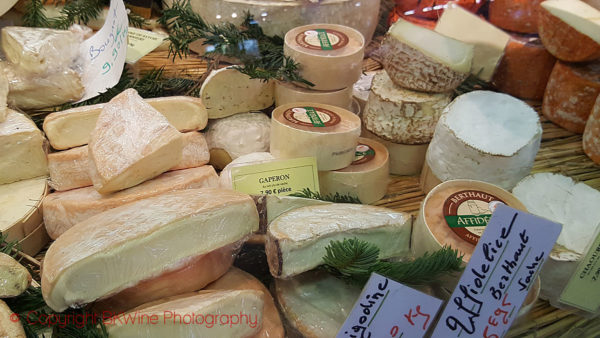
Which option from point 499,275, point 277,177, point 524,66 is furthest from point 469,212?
point 524,66

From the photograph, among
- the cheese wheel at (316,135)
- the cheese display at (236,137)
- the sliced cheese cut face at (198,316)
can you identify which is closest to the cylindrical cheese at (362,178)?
the cheese wheel at (316,135)

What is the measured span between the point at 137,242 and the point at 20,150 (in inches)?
26.2

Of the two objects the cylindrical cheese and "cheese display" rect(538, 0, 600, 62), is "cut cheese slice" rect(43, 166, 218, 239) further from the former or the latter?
"cheese display" rect(538, 0, 600, 62)

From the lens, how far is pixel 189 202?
919mm

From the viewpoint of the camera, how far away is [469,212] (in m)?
0.99

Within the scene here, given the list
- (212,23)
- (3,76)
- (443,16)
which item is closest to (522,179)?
(443,16)

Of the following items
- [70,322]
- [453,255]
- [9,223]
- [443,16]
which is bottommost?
[9,223]

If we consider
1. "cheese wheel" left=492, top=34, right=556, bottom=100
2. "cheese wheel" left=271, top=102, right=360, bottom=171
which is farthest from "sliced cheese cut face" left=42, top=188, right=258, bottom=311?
"cheese wheel" left=492, top=34, right=556, bottom=100

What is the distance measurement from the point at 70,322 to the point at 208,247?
249 millimetres

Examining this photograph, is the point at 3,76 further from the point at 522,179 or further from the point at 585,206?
the point at 585,206

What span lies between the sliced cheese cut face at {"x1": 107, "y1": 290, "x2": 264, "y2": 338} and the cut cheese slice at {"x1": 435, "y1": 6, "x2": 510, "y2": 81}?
42.7 inches

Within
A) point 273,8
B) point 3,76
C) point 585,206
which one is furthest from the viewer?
point 273,8

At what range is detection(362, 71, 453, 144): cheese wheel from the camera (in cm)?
142

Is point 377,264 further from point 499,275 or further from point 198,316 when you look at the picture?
point 198,316
